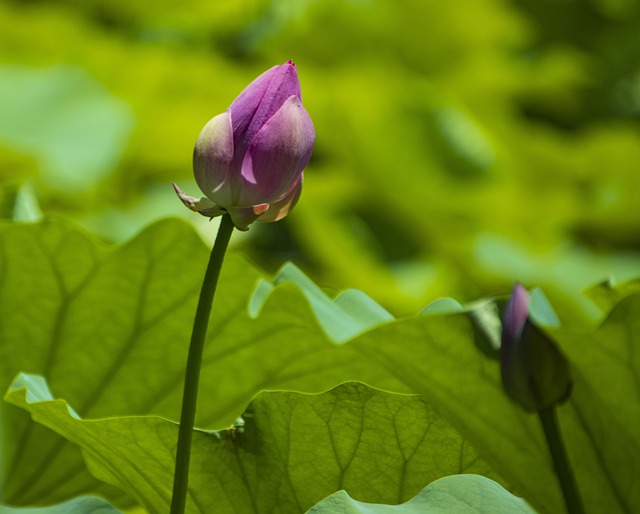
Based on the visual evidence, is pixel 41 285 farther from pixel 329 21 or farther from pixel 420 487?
pixel 329 21

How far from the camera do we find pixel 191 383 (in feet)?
0.88

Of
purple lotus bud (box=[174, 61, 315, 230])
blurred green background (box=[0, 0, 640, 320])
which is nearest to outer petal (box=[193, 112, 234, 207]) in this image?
purple lotus bud (box=[174, 61, 315, 230])

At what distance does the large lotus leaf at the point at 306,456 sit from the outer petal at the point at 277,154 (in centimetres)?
7

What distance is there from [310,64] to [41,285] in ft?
4.48

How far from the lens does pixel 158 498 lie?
316 millimetres

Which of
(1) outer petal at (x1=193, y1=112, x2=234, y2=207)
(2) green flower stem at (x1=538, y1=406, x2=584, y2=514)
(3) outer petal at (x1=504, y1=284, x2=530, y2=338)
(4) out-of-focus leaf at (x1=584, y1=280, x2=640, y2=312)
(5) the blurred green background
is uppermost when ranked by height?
(1) outer petal at (x1=193, y1=112, x2=234, y2=207)

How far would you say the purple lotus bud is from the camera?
28cm

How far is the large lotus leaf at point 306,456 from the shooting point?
1.01 ft

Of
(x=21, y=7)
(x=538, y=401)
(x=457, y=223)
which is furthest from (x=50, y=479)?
(x=21, y=7)

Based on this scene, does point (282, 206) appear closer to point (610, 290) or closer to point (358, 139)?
point (610, 290)

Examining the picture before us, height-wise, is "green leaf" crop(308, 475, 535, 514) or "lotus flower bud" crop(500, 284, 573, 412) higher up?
"lotus flower bud" crop(500, 284, 573, 412)

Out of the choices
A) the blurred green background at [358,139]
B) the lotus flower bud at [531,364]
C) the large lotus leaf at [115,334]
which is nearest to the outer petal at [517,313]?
the lotus flower bud at [531,364]

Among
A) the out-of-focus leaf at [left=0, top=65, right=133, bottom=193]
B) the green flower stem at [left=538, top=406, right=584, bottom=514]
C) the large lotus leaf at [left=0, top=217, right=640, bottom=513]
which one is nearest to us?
the green flower stem at [left=538, top=406, right=584, bottom=514]

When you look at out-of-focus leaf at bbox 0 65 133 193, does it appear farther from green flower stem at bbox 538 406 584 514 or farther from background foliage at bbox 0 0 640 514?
green flower stem at bbox 538 406 584 514
